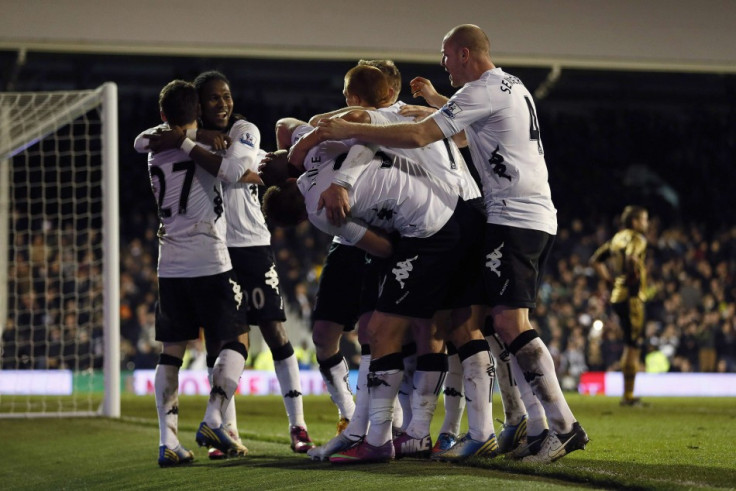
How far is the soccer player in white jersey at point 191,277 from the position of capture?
5.59 m

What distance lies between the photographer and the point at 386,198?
4.75 metres

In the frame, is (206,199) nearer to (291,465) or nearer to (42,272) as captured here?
(291,465)

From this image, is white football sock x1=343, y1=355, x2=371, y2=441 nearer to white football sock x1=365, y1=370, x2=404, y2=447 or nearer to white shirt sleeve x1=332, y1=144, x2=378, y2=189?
white football sock x1=365, y1=370, x2=404, y2=447

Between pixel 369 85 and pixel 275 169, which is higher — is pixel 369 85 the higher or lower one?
the higher one

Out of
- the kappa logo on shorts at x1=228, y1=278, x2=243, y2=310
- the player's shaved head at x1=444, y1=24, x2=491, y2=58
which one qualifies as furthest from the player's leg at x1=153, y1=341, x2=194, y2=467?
the player's shaved head at x1=444, y1=24, x2=491, y2=58

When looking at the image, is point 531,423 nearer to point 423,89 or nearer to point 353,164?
point 353,164

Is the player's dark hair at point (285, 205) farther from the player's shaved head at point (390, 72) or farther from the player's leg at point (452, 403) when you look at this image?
the player's leg at point (452, 403)

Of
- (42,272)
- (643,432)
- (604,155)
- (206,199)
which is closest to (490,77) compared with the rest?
(206,199)

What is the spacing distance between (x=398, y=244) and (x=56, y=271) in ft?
46.0

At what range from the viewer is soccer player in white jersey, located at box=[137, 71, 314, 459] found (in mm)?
6008

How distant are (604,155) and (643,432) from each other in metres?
17.1

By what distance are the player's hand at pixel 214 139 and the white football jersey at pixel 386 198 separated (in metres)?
0.96

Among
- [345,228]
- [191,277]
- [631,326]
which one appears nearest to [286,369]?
[191,277]

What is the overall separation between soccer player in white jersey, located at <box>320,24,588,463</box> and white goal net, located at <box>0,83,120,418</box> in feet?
20.4
